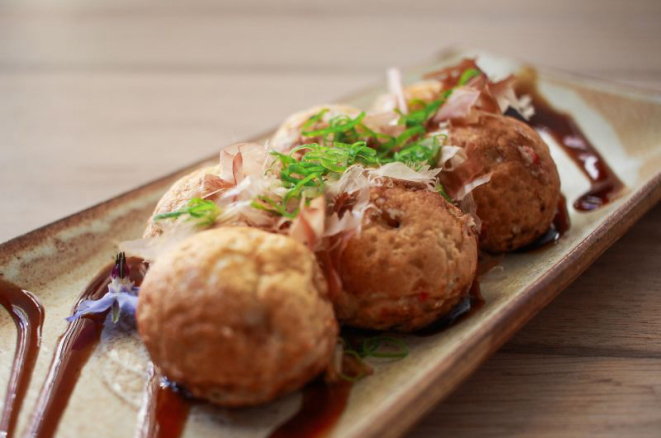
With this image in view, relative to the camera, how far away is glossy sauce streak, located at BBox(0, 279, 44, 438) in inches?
84.9

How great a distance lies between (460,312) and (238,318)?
2.97 feet

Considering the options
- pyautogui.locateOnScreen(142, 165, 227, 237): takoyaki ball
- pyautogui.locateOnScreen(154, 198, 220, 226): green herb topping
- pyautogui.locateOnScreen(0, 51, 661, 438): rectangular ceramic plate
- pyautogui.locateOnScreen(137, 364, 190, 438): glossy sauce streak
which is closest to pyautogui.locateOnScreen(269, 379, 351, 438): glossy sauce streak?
pyautogui.locateOnScreen(0, 51, 661, 438): rectangular ceramic plate

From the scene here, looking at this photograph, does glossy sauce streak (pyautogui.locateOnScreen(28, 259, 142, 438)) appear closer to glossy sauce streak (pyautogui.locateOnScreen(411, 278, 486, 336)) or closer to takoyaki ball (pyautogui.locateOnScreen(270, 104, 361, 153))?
takoyaki ball (pyautogui.locateOnScreen(270, 104, 361, 153))

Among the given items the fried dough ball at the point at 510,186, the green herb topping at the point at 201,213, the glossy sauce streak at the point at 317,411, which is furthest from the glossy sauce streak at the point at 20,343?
the fried dough ball at the point at 510,186

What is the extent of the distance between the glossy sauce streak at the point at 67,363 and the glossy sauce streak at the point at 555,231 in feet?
5.37

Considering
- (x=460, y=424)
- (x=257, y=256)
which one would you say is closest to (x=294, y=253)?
(x=257, y=256)

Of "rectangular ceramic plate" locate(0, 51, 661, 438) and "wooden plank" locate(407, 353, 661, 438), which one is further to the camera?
"wooden plank" locate(407, 353, 661, 438)

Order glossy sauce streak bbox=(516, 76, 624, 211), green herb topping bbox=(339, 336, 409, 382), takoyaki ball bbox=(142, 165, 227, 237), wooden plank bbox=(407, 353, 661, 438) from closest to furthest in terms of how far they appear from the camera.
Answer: wooden plank bbox=(407, 353, 661, 438)
green herb topping bbox=(339, 336, 409, 382)
takoyaki ball bbox=(142, 165, 227, 237)
glossy sauce streak bbox=(516, 76, 624, 211)

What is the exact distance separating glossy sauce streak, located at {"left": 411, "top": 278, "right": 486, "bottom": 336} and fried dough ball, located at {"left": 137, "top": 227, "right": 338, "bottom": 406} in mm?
445

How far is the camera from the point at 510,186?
2807mm

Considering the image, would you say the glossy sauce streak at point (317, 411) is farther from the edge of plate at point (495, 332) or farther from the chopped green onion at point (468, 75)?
the chopped green onion at point (468, 75)

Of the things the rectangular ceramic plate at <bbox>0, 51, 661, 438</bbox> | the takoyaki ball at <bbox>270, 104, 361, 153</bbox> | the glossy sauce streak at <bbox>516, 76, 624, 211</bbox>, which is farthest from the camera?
the glossy sauce streak at <bbox>516, 76, 624, 211</bbox>

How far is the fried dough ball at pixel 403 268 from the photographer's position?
231cm

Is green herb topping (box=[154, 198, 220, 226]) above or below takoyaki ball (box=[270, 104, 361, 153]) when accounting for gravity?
below
